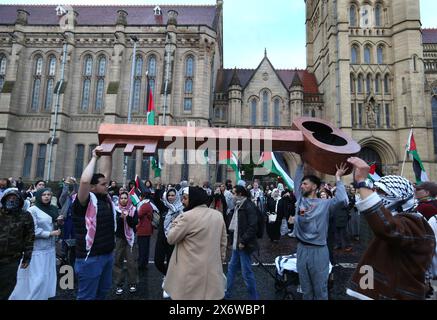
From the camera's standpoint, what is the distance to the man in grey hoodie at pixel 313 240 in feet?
10.9

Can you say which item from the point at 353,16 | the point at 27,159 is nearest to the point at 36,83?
the point at 27,159

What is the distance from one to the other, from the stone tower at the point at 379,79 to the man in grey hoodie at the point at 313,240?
24.8 metres

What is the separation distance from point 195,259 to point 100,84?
27919 millimetres

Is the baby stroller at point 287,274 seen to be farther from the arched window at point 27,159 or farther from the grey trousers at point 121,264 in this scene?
the arched window at point 27,159

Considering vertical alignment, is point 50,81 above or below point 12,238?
above

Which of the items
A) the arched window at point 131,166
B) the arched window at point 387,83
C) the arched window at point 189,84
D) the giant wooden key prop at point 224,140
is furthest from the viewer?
the arched window at point 387,83

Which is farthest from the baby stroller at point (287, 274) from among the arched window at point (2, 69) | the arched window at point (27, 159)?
the arched window at point (2, 69)

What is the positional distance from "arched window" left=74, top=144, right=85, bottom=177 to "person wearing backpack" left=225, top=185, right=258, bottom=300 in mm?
24595

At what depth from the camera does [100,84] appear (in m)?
26.7

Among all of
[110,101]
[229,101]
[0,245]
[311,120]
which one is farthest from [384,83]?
[0,245]

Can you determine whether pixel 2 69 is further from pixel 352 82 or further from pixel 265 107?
pixel 352 82

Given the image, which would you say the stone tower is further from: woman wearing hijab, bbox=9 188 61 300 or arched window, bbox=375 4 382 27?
woman wearing hijab, bbox=9 188 61 300
